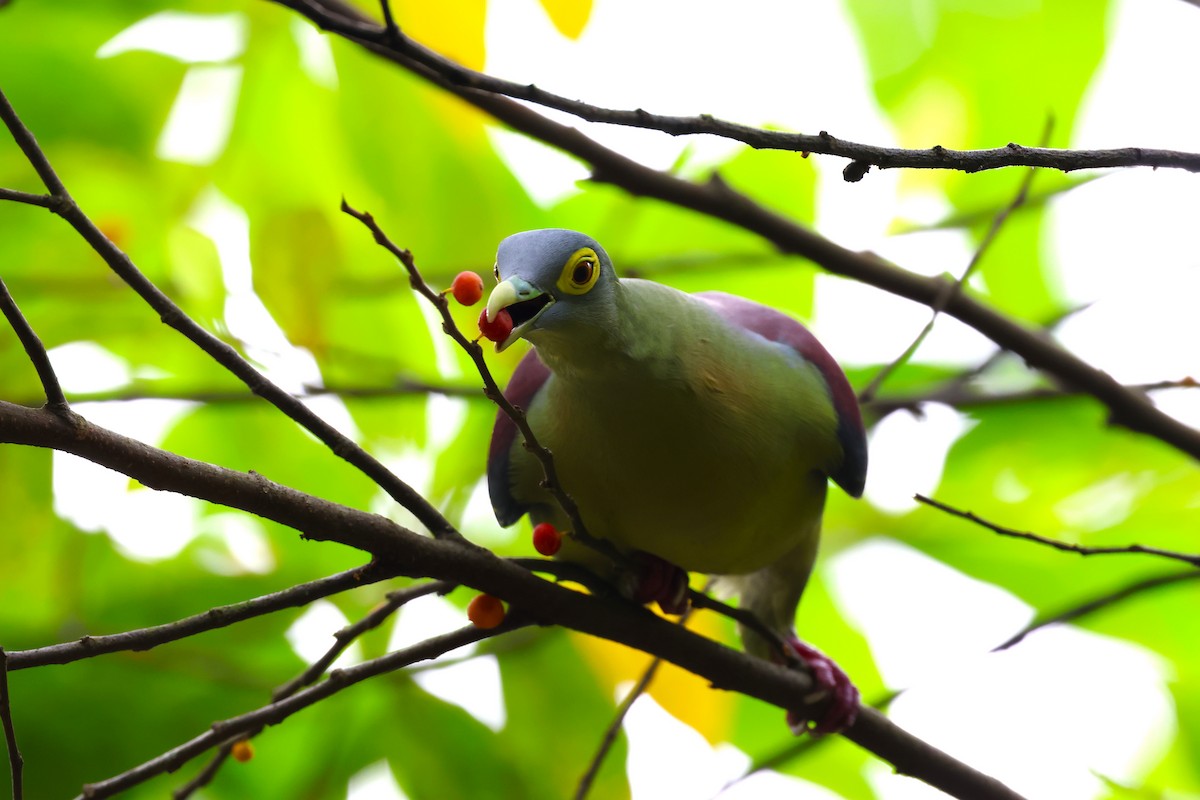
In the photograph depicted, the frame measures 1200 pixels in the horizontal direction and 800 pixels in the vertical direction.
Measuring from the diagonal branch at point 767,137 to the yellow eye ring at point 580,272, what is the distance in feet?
1.75

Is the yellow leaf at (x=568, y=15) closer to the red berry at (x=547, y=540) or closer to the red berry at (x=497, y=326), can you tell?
the red berry at (x=497, y=326)

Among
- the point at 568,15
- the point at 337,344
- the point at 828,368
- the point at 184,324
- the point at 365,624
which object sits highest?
the point at 568,15

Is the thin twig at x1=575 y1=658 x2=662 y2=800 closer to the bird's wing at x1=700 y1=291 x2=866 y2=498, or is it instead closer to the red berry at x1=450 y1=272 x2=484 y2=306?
the bird's wing at x1=700 y1=291 x2=866 y2=498

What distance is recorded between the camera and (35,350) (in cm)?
134

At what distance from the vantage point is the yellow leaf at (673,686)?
2734mm

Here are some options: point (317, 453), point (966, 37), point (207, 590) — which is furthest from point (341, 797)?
point (966, 37)

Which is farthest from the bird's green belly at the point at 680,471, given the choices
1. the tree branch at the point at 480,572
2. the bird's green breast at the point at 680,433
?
the tree branch at the point at 480,572

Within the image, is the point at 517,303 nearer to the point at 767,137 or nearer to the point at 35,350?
the point at 767,137

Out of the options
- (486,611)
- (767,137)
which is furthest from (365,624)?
(767,137)

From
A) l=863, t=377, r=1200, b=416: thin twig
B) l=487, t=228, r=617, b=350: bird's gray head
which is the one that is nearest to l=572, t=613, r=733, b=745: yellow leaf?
l=863, t=377, r=1200, b=416: thin twig

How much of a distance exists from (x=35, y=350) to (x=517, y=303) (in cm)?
75

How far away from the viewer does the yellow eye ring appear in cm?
189

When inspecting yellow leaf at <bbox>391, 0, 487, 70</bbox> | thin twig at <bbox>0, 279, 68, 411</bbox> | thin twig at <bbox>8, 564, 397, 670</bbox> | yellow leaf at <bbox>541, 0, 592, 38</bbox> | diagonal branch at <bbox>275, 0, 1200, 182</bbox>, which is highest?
yellow leaf at <bbox>391, 0, 487, 70</bbox>

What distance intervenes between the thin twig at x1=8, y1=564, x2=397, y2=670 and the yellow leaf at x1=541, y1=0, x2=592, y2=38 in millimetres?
1271
